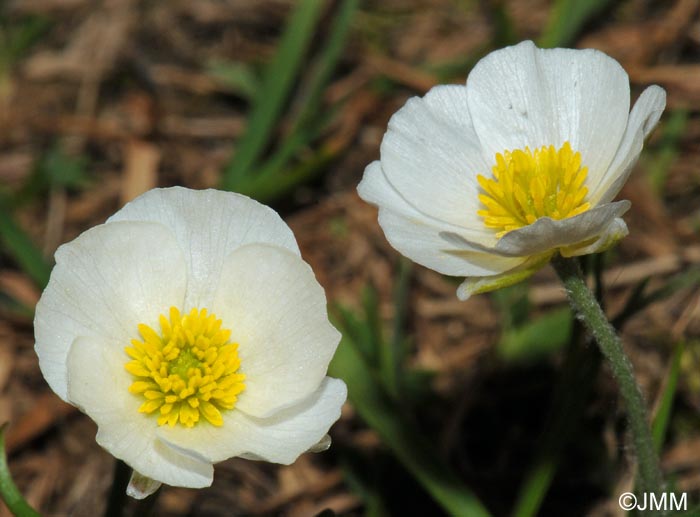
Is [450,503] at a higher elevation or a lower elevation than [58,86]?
higher

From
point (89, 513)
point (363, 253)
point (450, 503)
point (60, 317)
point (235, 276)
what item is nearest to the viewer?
point (60, 317)

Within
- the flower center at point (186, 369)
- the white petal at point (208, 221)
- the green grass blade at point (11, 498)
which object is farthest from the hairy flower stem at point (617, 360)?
the green grass blade at point (11, 498)

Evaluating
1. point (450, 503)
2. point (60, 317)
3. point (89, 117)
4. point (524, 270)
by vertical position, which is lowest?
point (89, 117)

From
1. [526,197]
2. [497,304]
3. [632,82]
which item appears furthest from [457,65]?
[526,197]

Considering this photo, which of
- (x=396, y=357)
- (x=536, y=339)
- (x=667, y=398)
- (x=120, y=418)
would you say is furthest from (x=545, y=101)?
(x=120, y=418)

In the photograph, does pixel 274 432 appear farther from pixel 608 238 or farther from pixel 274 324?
pixel 608 238

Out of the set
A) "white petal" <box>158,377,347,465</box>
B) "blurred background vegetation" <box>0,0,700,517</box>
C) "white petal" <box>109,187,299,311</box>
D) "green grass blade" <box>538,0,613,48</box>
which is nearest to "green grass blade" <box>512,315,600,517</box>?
"blurred background vegetation" <box>0,0,700,517</box>

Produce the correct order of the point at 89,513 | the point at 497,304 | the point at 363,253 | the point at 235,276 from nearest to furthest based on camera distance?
1. the point at 235,276
2. the point at 89,513
3. the point at 497,304
4. the point at 363,253

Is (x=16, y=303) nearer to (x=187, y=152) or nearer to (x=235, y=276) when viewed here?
(x=187, y=152)
